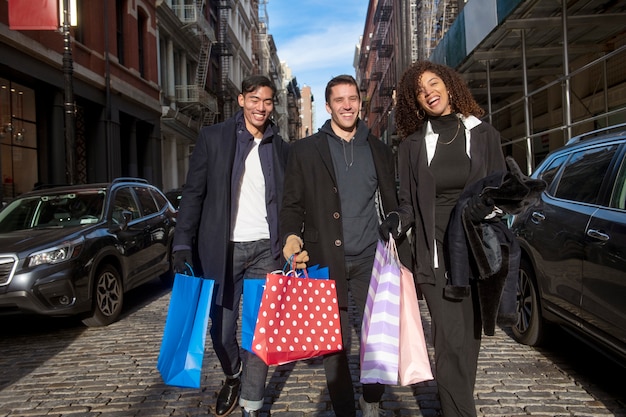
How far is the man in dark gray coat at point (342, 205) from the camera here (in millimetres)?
2877

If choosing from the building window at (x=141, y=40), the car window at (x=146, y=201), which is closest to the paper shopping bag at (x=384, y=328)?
the car window at (x=146, y=201)

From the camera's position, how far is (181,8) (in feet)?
84.9

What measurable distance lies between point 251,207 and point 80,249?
3400 millimetres

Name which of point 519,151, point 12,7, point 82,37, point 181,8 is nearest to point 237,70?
point 181,8

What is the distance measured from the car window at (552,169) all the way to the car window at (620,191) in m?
1.08

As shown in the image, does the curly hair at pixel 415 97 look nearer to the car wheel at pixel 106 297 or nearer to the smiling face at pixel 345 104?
the smiling face at pixel 345 104

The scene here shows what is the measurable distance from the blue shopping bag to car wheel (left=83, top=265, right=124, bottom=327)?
Answer: 3.87 metres

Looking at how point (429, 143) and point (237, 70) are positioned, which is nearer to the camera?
point (429, 143)

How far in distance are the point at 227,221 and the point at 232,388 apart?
1.20 meters

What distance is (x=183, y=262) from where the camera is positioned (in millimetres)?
3137

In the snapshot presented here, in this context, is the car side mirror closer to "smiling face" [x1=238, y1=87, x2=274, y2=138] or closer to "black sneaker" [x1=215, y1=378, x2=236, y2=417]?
"black sneaker" [x1=215, y1=378, x2=236, y2=417]

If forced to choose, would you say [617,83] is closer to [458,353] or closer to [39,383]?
[458,353]

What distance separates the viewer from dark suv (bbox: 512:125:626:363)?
330cm

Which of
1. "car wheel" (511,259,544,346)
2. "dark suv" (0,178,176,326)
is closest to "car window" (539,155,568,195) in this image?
"car wheel" (511,259,544,346)
